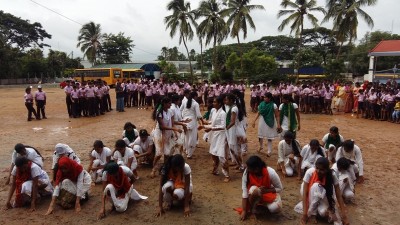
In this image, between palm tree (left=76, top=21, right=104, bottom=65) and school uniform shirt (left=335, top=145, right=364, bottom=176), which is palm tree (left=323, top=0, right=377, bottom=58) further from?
palm tree (left=76, top=21, right=104, bottom=65)

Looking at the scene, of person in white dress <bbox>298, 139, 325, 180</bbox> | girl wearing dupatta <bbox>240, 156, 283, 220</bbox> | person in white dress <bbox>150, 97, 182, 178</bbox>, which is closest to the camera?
girl wearing dupatta <bbox>240, 156, 283, 220</bbox>

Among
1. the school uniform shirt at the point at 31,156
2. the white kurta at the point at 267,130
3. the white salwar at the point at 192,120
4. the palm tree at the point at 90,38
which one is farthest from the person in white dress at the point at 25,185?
the palm tree at the point at 90,38

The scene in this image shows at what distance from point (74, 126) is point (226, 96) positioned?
27.3 feet

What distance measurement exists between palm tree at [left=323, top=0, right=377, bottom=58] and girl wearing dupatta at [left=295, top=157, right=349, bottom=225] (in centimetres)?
2633

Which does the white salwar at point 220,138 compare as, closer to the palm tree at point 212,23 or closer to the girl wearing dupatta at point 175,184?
the girl wearing dupatta at point 175,184

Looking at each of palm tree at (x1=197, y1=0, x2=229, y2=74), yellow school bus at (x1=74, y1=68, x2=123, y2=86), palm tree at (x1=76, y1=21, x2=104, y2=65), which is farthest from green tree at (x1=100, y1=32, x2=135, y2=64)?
palm tree at (x1=197, y1=0, x2=229, y2=74)

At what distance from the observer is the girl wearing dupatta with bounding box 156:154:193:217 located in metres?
5.00

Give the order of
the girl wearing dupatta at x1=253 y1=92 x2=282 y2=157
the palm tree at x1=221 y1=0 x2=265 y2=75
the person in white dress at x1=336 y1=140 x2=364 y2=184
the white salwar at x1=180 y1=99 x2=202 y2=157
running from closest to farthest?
the person in white dress at x1=336 y1=140 x2=364 y2=184 < the white salwar at x1=180 y1=99 x2=202 y2=157 < the girl wearing dupatta at x1=253 y1=92 x2=282 y2=157 < the palm tree at x1=221 y1=0 x2=265 y2=75

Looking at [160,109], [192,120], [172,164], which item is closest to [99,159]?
[160,109]

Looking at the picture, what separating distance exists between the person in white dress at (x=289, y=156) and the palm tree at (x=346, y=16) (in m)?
24.4

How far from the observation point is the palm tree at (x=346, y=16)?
2739cm

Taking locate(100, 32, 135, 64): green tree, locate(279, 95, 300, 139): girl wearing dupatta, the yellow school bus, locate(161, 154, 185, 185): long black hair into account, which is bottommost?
locate(161, 154, 185, 185): long black hair

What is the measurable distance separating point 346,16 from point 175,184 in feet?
90.0

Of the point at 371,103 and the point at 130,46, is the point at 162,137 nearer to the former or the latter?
the point at 371,103
